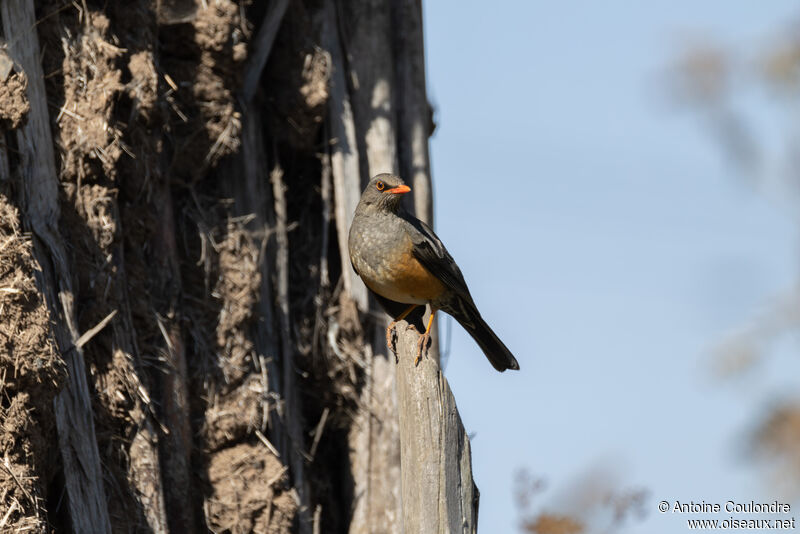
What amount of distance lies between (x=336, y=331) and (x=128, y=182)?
1.96 m

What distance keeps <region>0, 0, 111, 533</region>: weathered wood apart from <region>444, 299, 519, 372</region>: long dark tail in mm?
2164

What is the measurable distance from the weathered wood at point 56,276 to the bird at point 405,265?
5.31ft

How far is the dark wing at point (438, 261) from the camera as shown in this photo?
21.7 feet

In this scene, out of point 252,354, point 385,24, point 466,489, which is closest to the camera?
point 466,489

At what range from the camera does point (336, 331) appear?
819 cm

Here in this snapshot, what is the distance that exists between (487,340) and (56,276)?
2405mm

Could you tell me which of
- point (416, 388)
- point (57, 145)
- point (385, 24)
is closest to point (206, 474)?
point (57, 145)

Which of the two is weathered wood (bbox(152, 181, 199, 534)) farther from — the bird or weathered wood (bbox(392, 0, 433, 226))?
weathered wood (bbox(392, 0, 433, 226))

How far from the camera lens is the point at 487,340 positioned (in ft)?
22.4

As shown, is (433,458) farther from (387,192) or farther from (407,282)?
(387,192)

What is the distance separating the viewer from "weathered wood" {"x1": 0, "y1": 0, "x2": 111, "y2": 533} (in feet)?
19.3

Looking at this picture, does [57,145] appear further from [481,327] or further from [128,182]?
[481,327]

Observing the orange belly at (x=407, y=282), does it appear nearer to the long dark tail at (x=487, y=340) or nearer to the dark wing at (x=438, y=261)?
the dark wing at (x=438, y=261)

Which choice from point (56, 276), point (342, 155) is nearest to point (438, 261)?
point (342, 155)
